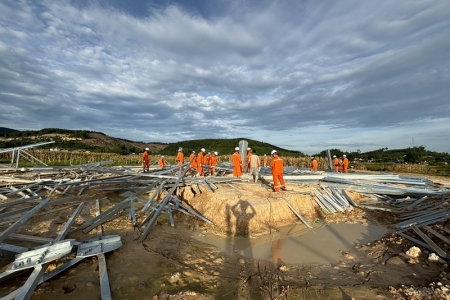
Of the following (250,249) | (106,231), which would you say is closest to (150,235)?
(106,231)

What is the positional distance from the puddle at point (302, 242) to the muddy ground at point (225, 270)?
29 cm

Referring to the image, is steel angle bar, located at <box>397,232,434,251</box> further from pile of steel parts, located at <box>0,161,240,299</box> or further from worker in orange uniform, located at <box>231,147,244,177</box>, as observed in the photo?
worker in orange uniform, located at <box>231,147,244,177</box>

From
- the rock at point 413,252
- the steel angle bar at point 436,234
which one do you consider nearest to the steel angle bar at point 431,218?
the steel angle bar at point 436,234

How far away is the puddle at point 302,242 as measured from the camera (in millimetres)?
6449

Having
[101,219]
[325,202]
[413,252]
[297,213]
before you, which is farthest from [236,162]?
[413,252]

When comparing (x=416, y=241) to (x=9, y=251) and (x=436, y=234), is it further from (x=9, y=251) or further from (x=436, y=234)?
(x=9, y=251)

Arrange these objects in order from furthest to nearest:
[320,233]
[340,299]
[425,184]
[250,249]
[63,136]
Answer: [63,136] → [425,184] → [320,233] → [250,249] → [340,299]

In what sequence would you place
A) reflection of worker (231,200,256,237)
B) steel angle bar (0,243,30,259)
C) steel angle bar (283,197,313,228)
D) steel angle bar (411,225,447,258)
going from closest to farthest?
steel angle bar (0,243,30,259), steel angle bar (411,225,447,258), reflection of worker (231,200,256,237), steel angle bar (283,197,313,228)

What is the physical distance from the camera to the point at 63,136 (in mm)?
68812

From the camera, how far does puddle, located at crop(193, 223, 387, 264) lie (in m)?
6.45

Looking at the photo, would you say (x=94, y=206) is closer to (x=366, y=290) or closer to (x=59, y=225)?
(x=59, y=225)

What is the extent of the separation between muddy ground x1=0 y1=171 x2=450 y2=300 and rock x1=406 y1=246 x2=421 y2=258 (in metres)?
0.09

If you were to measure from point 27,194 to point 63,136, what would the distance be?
222 ft

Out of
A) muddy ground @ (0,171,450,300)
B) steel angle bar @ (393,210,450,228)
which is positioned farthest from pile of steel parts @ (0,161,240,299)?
steel angle bar @ (393,210,450,228)
